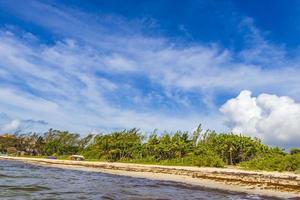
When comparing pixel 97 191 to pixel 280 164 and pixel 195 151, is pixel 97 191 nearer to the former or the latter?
pixel 280 164

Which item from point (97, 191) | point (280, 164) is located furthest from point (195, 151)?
point (97, 191)

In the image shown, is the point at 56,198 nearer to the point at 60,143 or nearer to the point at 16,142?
the point at 60,143

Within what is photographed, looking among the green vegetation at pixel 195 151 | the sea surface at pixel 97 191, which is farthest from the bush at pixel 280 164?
the sea surface at pixel 97 191

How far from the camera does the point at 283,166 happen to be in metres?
51.9

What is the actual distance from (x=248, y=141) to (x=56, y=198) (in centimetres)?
5905

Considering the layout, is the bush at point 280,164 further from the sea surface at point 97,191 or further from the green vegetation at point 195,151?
the sea surface at point 97,191

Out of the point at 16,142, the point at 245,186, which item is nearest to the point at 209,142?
the point at 245,186

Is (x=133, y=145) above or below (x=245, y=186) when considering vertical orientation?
above

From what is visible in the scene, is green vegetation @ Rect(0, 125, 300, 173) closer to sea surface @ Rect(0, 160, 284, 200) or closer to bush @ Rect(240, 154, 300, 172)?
bush @ Rect(240, 154, 300, 172)

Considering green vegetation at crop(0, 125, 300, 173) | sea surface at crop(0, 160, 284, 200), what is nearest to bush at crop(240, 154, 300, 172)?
green vegetation at crop(0, 125, 300, 173)

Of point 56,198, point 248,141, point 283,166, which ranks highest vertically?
point 248,141

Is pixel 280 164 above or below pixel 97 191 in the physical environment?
above

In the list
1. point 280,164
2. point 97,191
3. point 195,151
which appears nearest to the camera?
point 97,191

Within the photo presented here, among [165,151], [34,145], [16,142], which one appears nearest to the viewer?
[165,151]
